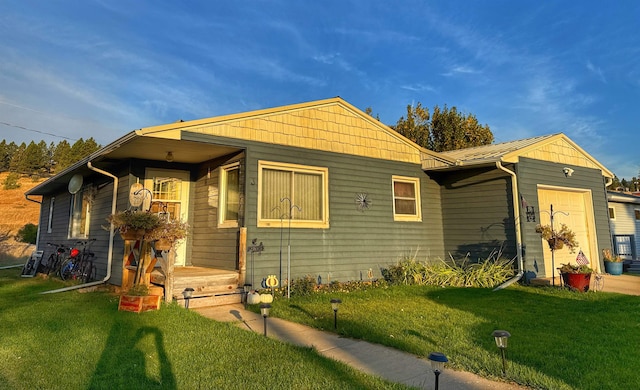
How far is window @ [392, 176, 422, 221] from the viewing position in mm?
9664

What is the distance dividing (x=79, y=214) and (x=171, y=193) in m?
3.95

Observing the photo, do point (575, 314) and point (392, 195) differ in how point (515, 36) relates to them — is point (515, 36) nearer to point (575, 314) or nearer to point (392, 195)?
point (392, 195)

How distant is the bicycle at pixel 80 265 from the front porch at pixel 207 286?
2.84m

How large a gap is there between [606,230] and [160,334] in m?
12.0

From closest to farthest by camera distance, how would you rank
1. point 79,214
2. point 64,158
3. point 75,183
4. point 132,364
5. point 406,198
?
point 132,364, point 75,183, point 406,198, point 79,214, point 64,158

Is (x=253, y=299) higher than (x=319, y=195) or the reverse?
the reverse

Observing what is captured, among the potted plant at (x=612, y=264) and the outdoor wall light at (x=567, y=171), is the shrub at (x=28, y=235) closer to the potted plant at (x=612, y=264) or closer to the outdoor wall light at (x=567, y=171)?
the outdoor wall light at (x=567, y=171)

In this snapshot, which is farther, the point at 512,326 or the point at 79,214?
the point at 79,214

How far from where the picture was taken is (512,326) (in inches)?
189

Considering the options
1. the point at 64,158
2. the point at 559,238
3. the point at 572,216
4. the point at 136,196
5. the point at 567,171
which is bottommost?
the point at 559,238

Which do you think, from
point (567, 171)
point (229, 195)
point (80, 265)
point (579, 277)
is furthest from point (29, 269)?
point (567, 171)

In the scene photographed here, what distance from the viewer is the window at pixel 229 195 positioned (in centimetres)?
779

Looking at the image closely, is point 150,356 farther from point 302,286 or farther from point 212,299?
point 302,286

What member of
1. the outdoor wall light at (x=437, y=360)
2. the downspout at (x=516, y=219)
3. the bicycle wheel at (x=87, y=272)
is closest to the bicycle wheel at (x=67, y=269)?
the bicycle wheel at (x=87, y=272)
